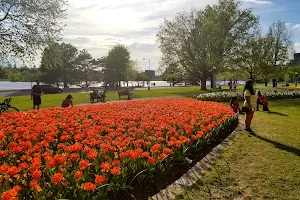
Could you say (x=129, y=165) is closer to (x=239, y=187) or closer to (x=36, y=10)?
(x=239, y=187)

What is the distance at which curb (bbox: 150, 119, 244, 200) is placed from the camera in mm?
4742

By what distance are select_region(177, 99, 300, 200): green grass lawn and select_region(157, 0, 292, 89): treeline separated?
28.3 meters

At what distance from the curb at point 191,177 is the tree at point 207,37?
29.8 metres

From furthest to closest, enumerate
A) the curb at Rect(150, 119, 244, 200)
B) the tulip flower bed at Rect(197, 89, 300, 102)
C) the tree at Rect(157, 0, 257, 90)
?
the tree at Rect(157, 0, 257, 90)
the tulip flower bed at Rect(197, 89, 300, 102)
the curb at Rect(150, 119, 244, 200)

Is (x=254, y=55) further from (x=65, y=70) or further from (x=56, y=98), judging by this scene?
(x=65, y=70)

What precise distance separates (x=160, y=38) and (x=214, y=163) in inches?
1576

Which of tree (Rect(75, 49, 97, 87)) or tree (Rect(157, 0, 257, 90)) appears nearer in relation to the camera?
tree (Rect(157, 0, 257, 90))

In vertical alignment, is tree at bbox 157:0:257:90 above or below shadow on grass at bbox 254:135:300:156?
above

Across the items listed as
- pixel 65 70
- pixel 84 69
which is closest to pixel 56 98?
pixel 65 70

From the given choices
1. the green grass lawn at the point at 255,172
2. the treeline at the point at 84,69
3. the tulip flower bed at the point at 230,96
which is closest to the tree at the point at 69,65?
the treeline at the point at 84,69

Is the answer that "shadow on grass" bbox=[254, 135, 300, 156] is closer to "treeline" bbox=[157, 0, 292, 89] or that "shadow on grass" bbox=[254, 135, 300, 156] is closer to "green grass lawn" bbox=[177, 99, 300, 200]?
"green grass lawn" bbox=[177, 99, 300, 200]

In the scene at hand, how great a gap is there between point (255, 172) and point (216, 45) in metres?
32.9

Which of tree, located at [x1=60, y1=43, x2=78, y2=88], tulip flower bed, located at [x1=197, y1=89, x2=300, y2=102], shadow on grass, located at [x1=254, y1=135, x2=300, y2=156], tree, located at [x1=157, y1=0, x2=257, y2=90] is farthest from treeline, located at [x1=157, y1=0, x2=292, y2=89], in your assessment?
tree, located at [x1=60, y1=43, x2=78, y2=88]

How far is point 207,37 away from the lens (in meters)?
38.0
